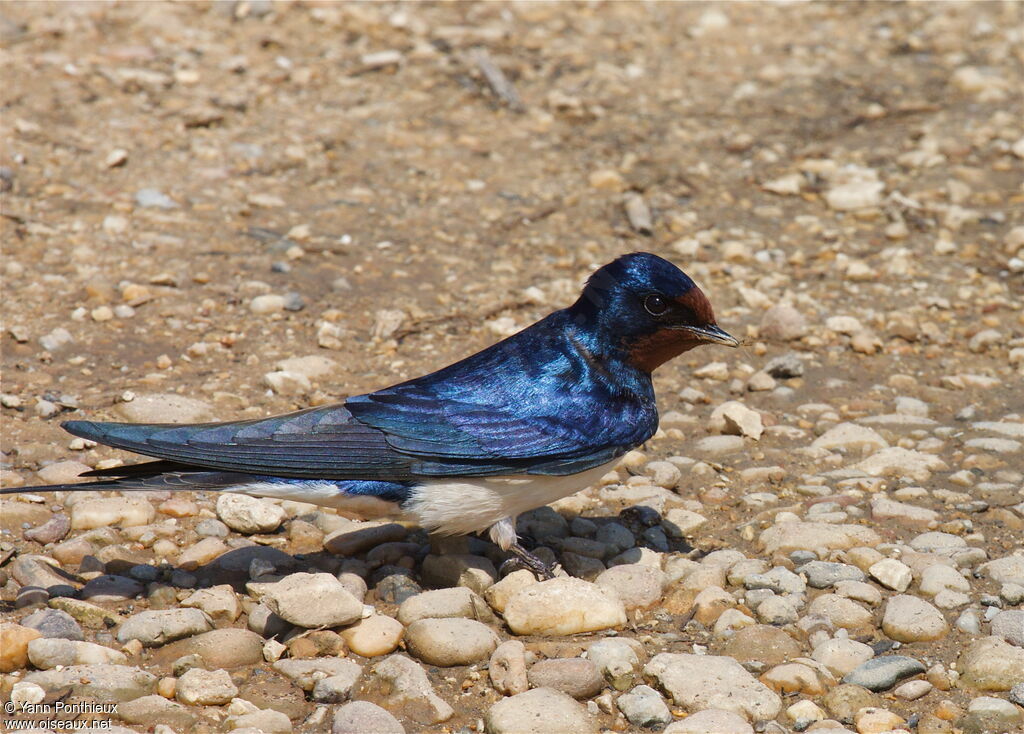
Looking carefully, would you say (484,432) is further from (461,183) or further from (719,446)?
(461,183)

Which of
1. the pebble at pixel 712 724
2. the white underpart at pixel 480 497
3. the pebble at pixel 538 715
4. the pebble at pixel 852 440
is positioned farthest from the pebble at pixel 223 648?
the pebble at pixel 852 440

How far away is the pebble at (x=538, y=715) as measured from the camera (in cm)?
317

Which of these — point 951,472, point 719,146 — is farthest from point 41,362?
point 719,146

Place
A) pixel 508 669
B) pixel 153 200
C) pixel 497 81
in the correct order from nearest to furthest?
pixel 508 669
pixel 153 200
pixel 497 81

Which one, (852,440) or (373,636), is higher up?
(373,636)

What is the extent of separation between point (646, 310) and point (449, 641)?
1.24 meters

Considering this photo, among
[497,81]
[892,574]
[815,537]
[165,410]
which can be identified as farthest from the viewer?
[497,81]

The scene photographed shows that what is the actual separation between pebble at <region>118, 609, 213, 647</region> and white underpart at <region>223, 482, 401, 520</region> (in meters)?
0.39

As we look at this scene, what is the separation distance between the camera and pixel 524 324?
583 cm

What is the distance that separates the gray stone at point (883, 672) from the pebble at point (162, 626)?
1.91m

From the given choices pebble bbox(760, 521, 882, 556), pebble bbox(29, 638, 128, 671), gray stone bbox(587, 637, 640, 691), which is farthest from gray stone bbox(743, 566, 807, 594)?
pebble bbox(29, 638, 128, 671)

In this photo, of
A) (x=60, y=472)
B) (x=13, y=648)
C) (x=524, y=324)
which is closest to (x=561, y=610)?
(x=13, y=648)

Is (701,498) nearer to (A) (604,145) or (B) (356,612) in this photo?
(B) (356,612)

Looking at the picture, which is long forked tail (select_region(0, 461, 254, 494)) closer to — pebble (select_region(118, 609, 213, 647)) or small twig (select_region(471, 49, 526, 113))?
pebble (select_region(118, 609, 213, 647))
